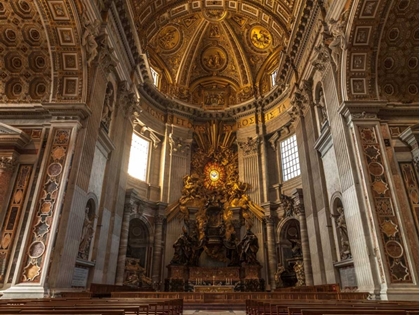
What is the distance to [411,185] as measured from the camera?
7.71 m

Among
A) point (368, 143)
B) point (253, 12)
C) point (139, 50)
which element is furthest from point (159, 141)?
point (368, 143)

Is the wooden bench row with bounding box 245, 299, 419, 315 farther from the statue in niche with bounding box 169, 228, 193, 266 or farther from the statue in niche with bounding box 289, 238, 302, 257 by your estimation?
the statue in niche with bounding box 289, 238, 302, 257

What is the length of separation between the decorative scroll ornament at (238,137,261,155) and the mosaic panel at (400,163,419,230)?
9508 mm

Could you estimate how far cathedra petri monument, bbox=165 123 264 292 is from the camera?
1336cm

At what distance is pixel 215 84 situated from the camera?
2036 cm

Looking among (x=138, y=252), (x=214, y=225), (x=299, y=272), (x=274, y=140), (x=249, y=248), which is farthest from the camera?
(x=274, y=140)

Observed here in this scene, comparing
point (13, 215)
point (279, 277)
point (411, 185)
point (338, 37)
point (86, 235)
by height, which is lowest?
point (279, 277)

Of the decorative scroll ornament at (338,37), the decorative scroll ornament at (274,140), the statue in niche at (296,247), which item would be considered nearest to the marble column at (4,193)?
the decorative scroll ornament at (338,37)

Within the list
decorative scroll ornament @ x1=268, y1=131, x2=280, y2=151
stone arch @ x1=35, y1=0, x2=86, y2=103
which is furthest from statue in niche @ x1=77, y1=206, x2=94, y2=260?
decorative scroll ornament @ x1=268, y1=131, x2=280, y2=151

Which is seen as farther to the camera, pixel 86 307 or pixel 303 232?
pixel 303 232

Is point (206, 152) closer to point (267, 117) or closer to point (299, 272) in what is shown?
point (267, 117)

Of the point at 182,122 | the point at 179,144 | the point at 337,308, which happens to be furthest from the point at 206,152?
the point at 337,308

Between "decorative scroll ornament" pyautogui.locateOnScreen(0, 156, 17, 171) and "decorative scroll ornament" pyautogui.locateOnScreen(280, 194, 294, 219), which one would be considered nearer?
"decorative scroll ornament" pyautogui.locateOnScreen(0, 156, 17, 171)

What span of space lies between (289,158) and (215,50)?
9.10 metres
